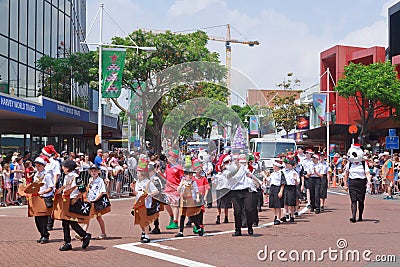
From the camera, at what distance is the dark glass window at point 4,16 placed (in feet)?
89.9

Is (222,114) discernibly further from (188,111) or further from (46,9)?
(46,9)

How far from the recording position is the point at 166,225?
13.7m

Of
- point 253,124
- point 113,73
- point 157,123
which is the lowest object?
point 157,123

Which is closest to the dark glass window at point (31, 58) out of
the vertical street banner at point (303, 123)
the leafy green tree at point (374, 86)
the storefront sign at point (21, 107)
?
the storefront sign at point (21, 107)

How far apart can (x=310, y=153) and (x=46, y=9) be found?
74.7 ft

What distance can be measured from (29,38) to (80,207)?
919 inches

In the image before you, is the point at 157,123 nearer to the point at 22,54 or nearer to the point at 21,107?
the point at 21,107

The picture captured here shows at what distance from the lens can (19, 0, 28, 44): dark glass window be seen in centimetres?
2970

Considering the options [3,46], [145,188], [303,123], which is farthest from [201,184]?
[303,123]

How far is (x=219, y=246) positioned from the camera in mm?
10492

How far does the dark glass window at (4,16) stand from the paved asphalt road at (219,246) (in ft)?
51.1

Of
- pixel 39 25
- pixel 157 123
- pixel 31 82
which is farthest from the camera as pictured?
pixel 39 25

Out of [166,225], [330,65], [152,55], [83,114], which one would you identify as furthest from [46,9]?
[330,65]

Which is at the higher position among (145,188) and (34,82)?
(34,82)
